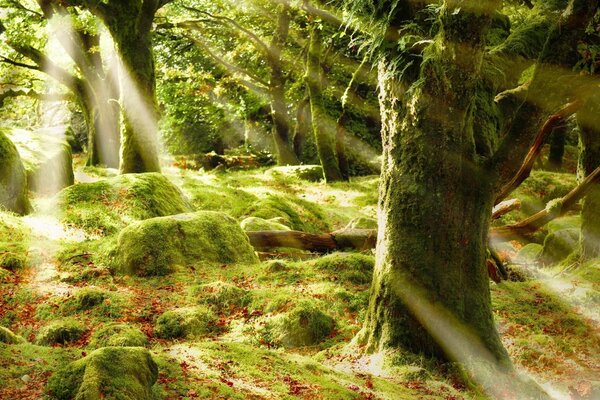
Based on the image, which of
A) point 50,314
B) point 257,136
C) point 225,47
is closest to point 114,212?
point 50,314

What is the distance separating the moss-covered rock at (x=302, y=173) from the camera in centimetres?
2220

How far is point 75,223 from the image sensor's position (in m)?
10.7

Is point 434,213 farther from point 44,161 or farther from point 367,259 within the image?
point 44,161

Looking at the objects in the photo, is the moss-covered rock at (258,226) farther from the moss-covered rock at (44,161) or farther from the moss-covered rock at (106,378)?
the moss-covered rock at (106,378)

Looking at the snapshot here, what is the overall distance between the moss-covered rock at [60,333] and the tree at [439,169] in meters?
3.54

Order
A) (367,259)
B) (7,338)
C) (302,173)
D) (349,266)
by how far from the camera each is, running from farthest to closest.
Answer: (302,173) → (367,259) → (349,266) → (7,338)

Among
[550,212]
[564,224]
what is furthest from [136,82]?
[564,224]

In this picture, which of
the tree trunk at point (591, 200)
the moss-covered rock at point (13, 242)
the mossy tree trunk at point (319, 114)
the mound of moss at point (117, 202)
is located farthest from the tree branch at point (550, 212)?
the mossy tree trunk at point (319, 114)

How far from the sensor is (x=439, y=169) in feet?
19.7

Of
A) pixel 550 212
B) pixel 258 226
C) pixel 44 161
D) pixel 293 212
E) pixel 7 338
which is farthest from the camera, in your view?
pixel 293 212

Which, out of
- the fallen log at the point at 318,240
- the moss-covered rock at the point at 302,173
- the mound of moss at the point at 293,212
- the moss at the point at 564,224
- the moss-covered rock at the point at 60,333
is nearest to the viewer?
the moss-covered rock at the point at 60,333

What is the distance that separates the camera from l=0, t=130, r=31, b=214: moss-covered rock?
11.4 meters

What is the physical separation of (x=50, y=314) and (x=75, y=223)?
3.79 meters

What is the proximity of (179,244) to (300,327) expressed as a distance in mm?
3166
